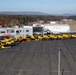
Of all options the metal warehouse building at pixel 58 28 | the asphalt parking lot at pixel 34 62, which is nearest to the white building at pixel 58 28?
the metal warehouse building at pixel 58 28

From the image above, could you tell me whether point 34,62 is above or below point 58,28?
above

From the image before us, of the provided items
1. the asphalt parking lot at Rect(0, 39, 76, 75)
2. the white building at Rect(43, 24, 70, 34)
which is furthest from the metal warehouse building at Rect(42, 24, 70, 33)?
the asphalt parking lot at Rect(0, 39, 76, 75)

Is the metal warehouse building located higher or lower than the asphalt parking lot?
lower

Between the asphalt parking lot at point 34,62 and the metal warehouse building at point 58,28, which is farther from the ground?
the asphalt parking lot at point 34,62

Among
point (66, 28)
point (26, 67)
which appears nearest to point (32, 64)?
point (26, 67)

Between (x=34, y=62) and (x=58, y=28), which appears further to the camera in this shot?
(x=58, y=28)

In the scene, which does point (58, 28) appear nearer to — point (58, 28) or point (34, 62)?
point (58, 28)

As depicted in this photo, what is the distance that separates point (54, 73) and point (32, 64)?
2.49 meters

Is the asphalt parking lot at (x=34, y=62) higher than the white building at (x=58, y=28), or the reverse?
the asphalt parking lot at (x=34, y=62)

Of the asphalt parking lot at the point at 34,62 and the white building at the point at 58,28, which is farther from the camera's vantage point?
the white building at the point at 58,28

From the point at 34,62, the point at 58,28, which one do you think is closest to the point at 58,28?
the point at 58,28

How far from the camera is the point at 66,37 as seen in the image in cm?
2803

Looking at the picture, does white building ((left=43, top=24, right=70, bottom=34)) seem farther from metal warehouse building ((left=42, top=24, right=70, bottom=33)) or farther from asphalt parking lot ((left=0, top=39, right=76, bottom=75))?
asphalt parking lot ((left=0, top=39, right=76, bottom=75))

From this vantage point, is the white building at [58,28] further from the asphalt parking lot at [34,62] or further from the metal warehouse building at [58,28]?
the asphalt parking lot at [34,62]
